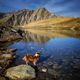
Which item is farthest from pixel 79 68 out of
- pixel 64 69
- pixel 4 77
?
pixel 4 77

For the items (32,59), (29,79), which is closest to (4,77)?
(29,79)

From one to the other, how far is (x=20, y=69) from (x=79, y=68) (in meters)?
6.06

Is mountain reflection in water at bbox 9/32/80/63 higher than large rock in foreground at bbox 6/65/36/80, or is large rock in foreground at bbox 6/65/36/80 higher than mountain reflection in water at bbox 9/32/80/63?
large rock in foreground at bbox 6/65/36/80

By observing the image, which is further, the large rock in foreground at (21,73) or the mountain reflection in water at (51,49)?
the mountain reflection in water at (51,49)

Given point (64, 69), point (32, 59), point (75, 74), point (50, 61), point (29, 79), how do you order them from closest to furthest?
point (29, 79) < point (75, 74) < point (64, 69) < point (32, 59) < point (50, 61)

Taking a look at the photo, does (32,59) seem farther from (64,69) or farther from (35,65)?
(64,69)

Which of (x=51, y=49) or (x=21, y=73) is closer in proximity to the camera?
(x=21, y=73)

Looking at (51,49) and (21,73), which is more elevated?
(21,73)

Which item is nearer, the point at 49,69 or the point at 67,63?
the point at 49,69

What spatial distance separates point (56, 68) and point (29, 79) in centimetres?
424

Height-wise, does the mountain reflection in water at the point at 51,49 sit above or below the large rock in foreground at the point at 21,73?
below

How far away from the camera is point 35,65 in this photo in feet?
66.9

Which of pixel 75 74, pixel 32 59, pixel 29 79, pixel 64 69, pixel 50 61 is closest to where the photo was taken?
pixel 29 79

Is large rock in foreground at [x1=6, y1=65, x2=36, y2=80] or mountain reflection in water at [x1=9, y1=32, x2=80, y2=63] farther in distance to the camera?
mountain reflection in water at [x1=9, y1=32, x2=80, y2=63]
